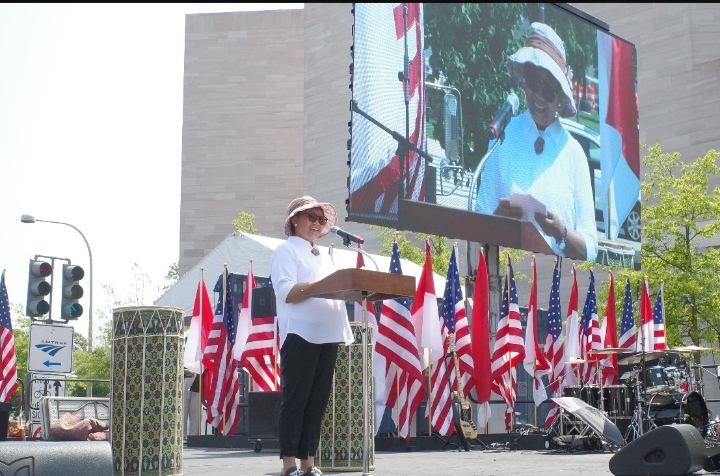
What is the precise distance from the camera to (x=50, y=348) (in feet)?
42.0

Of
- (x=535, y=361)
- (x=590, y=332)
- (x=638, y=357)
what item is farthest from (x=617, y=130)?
(x=638, y=357)

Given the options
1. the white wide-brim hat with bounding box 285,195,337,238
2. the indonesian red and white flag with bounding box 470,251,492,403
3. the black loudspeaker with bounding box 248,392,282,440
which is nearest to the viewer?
the white wide-brim hat with bounding box 285,195,337,238

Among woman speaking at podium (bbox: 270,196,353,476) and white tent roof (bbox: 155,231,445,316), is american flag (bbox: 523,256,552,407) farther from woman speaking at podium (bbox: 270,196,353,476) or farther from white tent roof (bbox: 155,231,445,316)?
woman speaking at podium (bbox: 270,196,353,476)

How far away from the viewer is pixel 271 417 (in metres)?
13.5

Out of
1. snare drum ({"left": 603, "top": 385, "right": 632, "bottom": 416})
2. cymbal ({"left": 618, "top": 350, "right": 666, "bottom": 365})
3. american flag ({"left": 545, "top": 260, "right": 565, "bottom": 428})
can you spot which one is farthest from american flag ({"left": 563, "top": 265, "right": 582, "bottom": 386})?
cymbal ({"left": 618, "top": 350, "right": 666, "bottom": 365})

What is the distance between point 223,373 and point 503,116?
6461mm

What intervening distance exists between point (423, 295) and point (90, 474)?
11.1 metres

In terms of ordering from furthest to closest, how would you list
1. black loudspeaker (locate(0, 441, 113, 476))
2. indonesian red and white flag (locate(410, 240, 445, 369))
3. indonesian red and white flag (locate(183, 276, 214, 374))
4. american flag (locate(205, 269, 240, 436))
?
indonesian red and white flag (locate(183, 276, 214, 374)), american flag (locate(205, 269, 240, 436)), indonesian red and white flag (locate(410, 240, 445, 369)), black loudspeaker (locate(0, 441, 113, 476))

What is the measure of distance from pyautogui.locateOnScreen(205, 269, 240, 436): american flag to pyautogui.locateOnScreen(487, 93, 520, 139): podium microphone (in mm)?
5282

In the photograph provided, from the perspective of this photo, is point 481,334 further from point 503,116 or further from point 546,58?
point 546,58

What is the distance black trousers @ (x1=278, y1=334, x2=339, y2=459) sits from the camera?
6.25 metres

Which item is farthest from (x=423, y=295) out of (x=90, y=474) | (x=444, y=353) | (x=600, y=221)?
(x=90, y=474)

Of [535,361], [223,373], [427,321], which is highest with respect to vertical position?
[427,321]

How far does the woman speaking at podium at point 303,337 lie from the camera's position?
625cm
